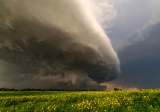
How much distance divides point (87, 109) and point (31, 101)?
33.9 ft

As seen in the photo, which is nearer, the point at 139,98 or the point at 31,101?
the point at 139,98

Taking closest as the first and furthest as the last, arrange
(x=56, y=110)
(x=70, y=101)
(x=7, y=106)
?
(x=56, y=110), (x=70, y=101), (x=7, y=106)

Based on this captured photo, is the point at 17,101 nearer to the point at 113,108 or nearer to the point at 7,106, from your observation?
the point at 7,106

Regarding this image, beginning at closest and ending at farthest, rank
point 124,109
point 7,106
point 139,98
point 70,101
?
point 124,109 < point 139,98 < point 70,101 < point 7,106

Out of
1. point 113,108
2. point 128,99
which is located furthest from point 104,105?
point 128,99

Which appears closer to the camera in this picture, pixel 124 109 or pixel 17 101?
pixel 124 109

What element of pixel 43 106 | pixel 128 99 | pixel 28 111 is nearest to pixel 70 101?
pixel 43 106

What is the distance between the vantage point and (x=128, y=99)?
2583cm

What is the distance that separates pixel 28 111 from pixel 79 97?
273 inches

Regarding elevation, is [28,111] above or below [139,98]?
below

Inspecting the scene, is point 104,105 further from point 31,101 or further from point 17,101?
point 17,101

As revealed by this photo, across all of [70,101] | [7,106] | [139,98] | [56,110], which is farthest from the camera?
[7,106]

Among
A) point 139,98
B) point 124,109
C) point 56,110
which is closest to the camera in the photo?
point 124,109

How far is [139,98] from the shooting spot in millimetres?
26688
